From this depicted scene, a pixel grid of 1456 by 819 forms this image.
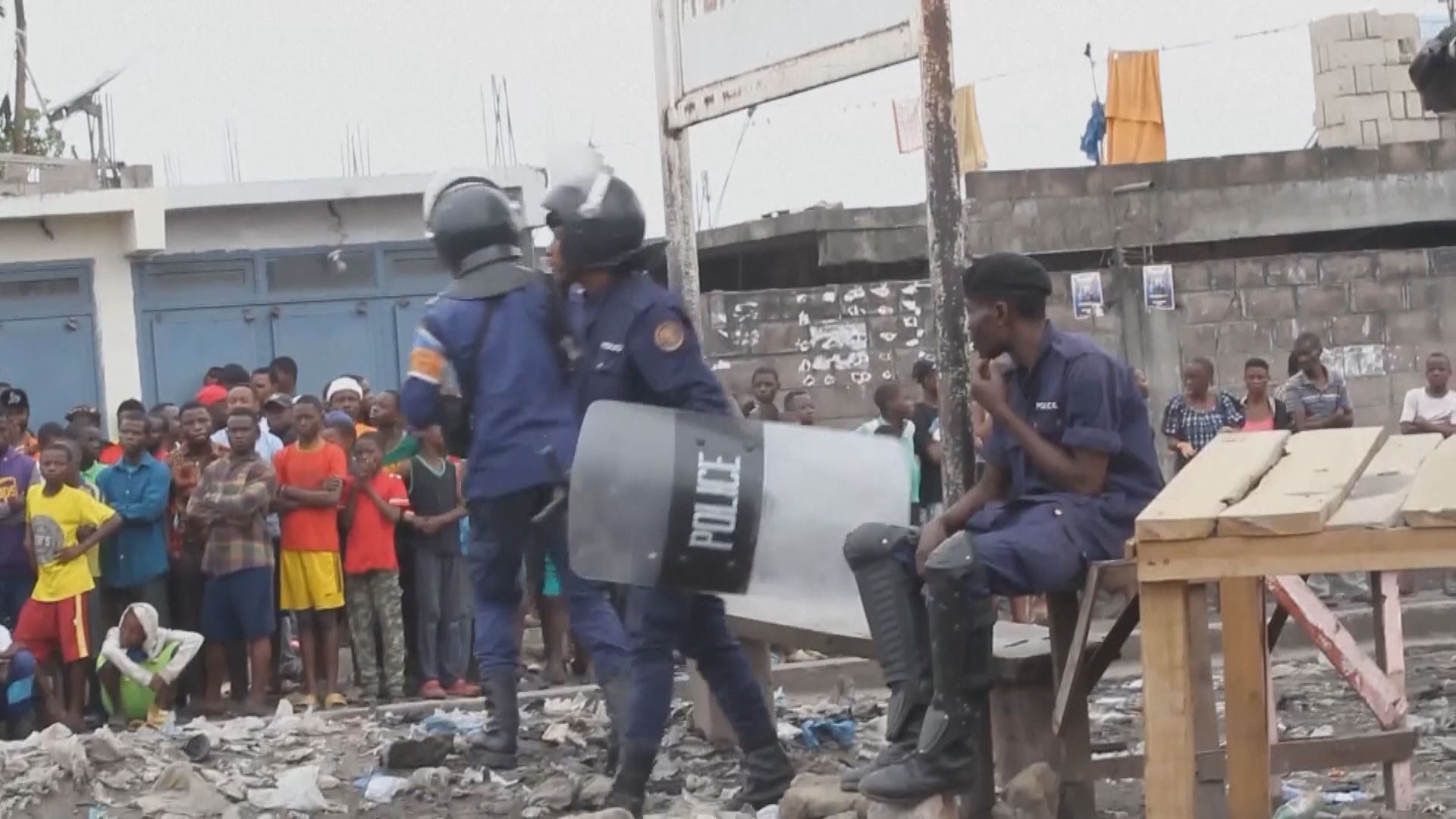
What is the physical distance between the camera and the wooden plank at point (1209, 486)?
4.40 m

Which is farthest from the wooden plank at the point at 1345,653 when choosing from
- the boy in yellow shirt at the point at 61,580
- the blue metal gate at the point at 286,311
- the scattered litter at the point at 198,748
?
the blue metal gate at the point at 286,311

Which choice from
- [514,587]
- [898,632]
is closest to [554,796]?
[514,587]

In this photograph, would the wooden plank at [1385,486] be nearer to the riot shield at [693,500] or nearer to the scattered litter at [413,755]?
the riot shield at [693,500]

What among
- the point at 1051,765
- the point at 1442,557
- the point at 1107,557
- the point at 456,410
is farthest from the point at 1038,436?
the point at 456,410

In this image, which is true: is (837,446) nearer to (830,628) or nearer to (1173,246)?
(830,628)

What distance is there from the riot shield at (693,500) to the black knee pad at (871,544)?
17.7 inches

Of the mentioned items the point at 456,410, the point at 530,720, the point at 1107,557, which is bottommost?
the point at 530,720

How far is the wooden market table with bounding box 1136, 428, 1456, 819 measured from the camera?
4.30 metres

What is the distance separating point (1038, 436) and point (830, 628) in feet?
4.86

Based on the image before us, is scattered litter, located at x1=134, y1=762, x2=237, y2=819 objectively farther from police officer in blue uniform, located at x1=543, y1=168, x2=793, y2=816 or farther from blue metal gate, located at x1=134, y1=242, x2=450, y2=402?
blue metal gate, located at x1=134, y1=242, x2=450, y2=402

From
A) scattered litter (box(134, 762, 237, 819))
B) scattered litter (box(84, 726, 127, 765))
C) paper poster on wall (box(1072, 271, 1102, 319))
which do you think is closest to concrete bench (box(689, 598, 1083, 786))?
scattered litter (box(134, 762, 237, 819))

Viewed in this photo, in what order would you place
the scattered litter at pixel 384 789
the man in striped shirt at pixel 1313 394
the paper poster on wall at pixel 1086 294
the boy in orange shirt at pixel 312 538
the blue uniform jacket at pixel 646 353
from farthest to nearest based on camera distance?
the paper poster on wall at pixel 1086 294
the man in striped shirt at pixel 1313 394
the boy in orange shirt at pixel 312 538
the scattered litter at pixel 384 789
the blue uniform jacket at pixel 646 353

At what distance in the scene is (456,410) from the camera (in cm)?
696

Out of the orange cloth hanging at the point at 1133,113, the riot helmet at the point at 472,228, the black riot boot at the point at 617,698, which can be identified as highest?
the orange cloth hanging at the point at 1133,113
